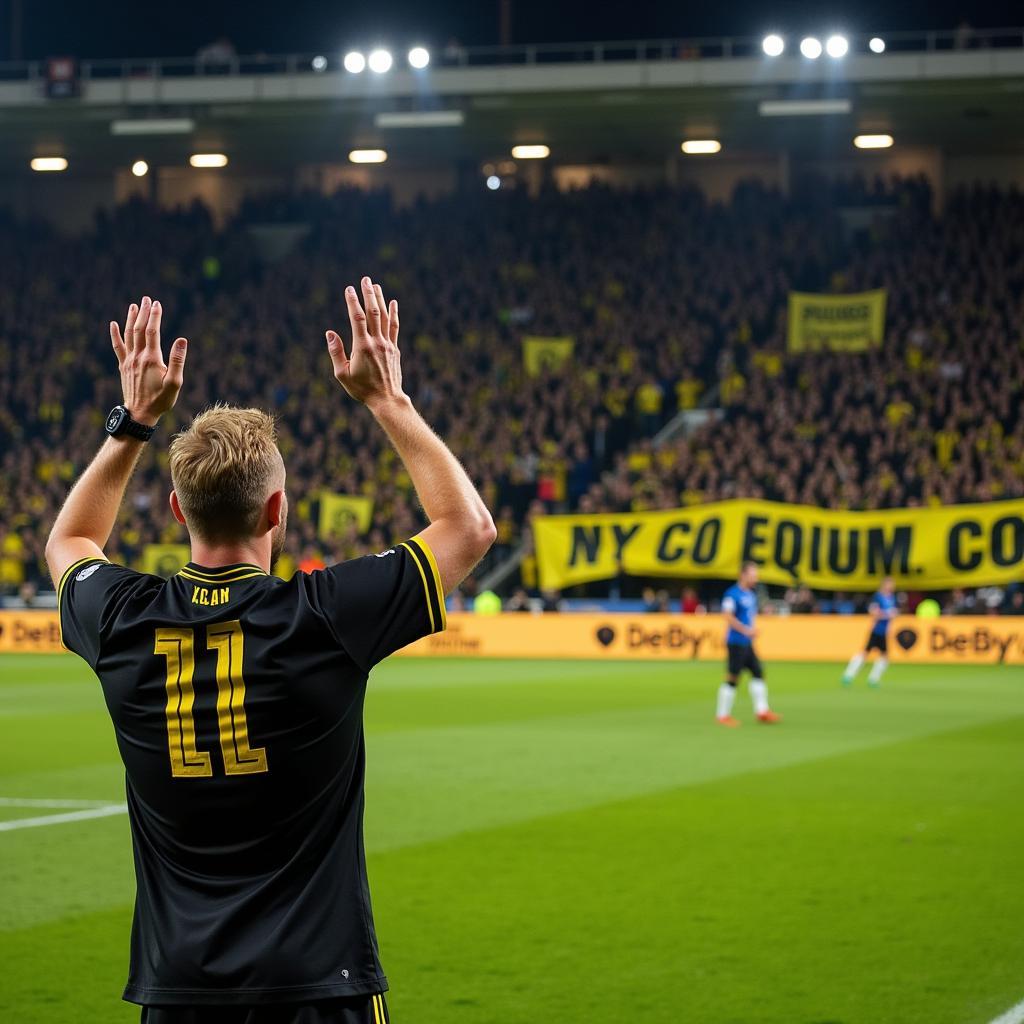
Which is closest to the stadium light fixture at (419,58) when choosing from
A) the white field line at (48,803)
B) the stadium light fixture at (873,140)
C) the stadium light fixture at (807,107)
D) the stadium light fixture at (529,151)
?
the stadium light fixture at (529,151)

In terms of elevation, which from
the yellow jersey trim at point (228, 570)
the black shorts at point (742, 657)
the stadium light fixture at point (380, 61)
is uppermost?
the stadium light fixture at point (380, 61)

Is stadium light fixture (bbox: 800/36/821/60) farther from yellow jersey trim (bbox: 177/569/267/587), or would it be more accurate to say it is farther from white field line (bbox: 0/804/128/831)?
yellow jersey trim (bbox: 177/569/267/587)

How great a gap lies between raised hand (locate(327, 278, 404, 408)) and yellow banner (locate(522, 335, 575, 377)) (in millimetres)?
40366

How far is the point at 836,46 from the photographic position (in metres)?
38.7

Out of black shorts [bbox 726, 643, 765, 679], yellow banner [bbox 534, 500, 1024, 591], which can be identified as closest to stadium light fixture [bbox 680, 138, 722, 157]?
yellow banner [bbox 534, 500, 1024, 591]

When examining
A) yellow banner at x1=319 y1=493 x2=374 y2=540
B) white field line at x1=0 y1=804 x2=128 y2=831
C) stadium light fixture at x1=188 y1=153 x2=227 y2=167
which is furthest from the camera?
stadium light fixture at x1=188 y1=153 x2=227 y2=167

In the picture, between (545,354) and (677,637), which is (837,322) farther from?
(677,637)

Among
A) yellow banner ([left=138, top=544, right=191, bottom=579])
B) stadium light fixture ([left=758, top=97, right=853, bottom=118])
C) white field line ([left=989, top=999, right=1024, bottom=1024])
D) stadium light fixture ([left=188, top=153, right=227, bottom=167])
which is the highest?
stadium light fixture ([left=188, top=153, right=227, bottom=167])

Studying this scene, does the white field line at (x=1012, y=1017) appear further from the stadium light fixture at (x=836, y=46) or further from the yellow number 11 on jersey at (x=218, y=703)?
the stadium light fixture at (x=836, y=46)

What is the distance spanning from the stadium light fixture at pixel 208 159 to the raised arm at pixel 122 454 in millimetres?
46612

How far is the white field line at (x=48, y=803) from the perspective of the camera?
13.5 metres

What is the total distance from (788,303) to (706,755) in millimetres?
27866

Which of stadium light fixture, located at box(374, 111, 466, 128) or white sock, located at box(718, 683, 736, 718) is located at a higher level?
stadium light fixture, located at box(374, 111, 466, 128)

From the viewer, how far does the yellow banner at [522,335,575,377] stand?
4394 cm
